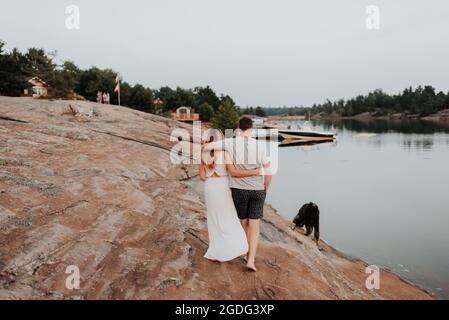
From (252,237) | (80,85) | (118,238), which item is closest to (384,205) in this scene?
(252,237)

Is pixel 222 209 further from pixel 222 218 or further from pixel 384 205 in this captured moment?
pixel 384 205

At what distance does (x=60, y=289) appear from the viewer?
15.3 ft

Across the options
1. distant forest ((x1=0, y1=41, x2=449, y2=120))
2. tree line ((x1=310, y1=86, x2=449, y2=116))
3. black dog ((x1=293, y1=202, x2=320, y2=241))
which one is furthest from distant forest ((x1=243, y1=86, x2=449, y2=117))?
black dog ((x1=293, y1=202, x2=320, y2=241))

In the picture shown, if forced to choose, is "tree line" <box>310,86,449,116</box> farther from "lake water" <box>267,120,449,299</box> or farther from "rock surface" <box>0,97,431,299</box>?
"rock surface" <box>0,97,431,299</box>

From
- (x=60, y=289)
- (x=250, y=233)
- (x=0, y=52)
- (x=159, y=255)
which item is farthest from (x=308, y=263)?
(x=0, y=52)

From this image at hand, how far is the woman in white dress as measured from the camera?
5.58 meters

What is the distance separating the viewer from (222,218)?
18.6 ft

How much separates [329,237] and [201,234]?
10.2 meters

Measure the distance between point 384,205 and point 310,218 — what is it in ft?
35.1

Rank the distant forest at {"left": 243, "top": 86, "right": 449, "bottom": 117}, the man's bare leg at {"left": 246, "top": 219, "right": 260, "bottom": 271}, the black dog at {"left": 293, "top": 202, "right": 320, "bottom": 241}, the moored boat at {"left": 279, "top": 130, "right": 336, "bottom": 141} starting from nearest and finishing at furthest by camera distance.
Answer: the man's bare leg at {"left": 246, "top": 219, "right": 260, "bottom": 271} < the black dog at {"left": 293, "top": 202, "right": 320, "bottom": 241} < the moored boat at {"left": 279, "top": 130, "right": 336, "bottom": 141} < the distant forest at {"left": 243, "top": 86, "right": 449, "bottom": 117}

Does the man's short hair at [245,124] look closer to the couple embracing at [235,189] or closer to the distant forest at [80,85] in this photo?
the couple embracing at [235,189]

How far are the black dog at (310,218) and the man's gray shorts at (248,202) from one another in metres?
7.87

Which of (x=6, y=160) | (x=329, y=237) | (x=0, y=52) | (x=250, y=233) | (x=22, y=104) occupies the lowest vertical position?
(x=329, y=237)
